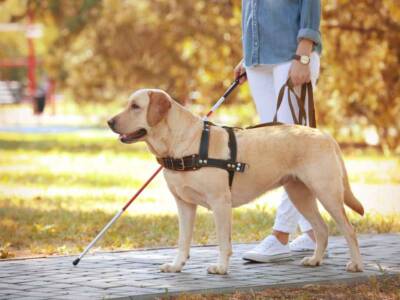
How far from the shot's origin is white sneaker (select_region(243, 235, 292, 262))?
7.22 m

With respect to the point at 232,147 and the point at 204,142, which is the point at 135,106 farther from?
the point at 232,147

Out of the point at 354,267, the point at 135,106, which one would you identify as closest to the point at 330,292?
the point at 354,267

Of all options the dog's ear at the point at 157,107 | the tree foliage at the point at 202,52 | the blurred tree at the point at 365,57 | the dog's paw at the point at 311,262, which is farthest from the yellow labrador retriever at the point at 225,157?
the blurred tree at the point at 365,57

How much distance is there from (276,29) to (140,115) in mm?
1453

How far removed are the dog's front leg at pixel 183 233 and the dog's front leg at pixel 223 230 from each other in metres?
0.26

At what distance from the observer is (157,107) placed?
21.4 feet

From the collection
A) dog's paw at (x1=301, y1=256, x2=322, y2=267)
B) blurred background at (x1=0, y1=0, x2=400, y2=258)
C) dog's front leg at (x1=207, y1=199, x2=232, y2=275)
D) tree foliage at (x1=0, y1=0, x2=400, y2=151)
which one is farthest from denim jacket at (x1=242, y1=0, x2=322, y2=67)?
tree foliage at (x1=0, y1=0, x2=400, y2=151)

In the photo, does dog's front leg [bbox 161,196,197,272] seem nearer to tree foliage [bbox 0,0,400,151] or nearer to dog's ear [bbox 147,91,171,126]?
dog's ear [bbox 147,91,171,126]

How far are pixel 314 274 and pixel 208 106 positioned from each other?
51.4 feet

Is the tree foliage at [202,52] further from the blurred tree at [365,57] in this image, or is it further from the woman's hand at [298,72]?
the woman's hand at [298,72]

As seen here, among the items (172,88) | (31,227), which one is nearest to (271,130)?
(31,227)

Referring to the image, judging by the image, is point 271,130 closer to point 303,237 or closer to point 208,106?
point 303,237

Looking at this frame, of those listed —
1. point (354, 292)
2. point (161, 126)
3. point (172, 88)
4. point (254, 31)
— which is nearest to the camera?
point (354, 292)

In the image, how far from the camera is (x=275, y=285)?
20.6 feet
